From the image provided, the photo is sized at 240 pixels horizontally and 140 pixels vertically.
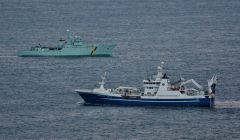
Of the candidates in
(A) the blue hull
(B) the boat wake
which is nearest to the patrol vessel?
(A) the blue hull

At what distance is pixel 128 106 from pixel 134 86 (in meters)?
17.1

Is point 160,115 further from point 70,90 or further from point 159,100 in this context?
point 70,90

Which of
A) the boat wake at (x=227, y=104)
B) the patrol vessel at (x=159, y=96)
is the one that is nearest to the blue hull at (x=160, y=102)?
the patrol vessel at (x=159, y=96)

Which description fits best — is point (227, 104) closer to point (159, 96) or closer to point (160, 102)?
point (160, 102)

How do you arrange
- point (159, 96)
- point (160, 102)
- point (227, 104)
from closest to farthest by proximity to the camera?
point (159, 96)
point (160, 102)
point (227, 104)

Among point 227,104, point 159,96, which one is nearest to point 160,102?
point 159,96

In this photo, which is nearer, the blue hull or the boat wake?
the blue hull

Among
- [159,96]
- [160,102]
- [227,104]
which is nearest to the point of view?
[159,96]

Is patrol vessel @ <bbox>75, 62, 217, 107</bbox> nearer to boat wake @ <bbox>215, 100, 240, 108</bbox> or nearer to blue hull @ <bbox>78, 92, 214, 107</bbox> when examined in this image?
blue hull @ <bbox>78, 92, 214, 107</bbox>

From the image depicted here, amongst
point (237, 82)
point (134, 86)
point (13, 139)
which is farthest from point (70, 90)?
point (13, 139)

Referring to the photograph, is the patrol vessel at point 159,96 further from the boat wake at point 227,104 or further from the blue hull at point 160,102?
the boat wake at point 227,104

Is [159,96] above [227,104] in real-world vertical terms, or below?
above

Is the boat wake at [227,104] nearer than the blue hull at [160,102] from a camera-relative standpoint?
No

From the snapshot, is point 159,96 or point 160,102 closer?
point 159,96
